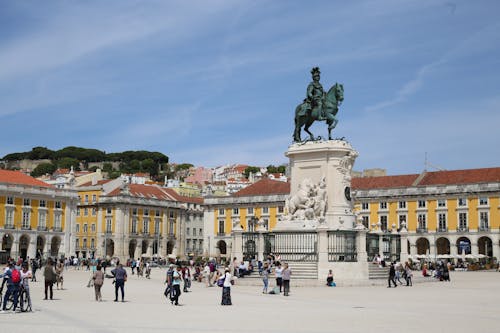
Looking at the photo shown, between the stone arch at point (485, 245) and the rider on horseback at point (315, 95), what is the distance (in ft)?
154

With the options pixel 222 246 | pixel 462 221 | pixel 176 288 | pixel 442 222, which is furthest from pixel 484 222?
pixel 176 288

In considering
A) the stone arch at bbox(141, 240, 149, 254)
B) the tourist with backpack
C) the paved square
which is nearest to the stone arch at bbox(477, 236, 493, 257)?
the stone arch at bbox(141, 240, 149, 254)

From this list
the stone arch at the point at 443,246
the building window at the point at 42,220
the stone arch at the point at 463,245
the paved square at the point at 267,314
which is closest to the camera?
the paved square at the point at 267,314

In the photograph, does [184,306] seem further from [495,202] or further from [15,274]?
[495,202]

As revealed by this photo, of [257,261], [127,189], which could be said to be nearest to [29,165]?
[127,189]

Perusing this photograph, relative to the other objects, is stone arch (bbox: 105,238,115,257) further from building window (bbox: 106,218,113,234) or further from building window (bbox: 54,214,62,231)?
building window (bbox: 54,214,62,231)

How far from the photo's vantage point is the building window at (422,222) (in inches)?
3127

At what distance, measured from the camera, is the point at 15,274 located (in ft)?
55.0

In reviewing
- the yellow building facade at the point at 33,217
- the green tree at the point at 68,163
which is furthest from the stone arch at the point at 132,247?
the green tree at the point at 68,163

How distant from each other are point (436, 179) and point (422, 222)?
19.0 ft

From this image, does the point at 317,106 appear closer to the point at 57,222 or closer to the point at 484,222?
the point at 484,222

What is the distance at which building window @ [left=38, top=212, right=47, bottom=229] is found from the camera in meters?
77.8

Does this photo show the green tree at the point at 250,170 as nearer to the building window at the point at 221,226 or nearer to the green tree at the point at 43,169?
the green tree at the point at 43,169

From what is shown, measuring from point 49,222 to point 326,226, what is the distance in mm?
54342
